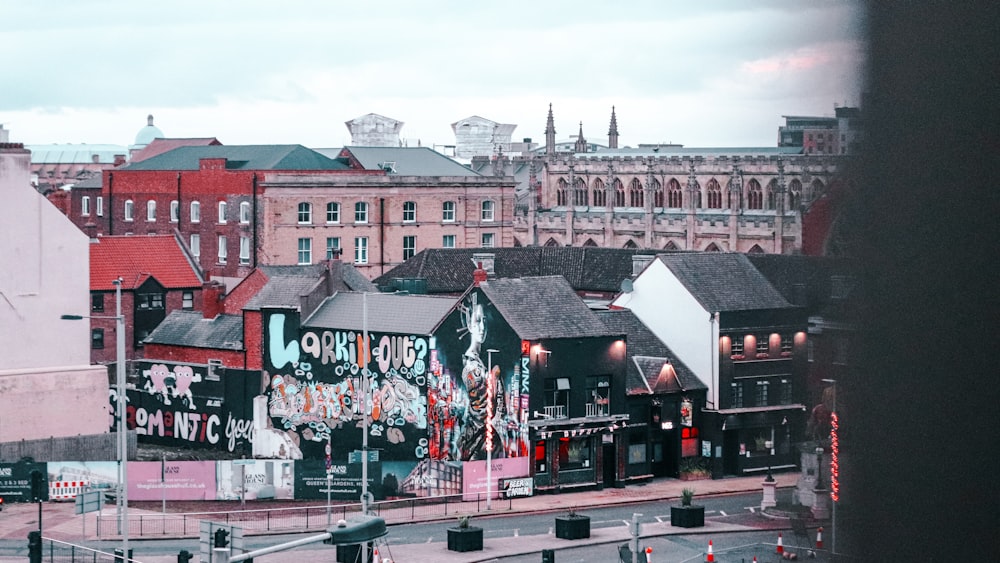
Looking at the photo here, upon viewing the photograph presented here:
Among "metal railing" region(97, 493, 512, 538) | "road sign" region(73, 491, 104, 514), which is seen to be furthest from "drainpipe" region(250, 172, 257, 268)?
"road sign" region(73, 491, 104, 514)

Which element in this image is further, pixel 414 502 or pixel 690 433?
pixel 690 433

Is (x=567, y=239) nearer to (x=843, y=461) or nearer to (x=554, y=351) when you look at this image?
(x=554, y=351)

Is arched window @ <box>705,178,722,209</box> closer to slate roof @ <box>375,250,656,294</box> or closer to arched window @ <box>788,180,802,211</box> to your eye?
slate roof @ <box>375,250,656,294</box>

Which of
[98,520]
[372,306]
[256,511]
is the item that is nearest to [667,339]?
[372,306]

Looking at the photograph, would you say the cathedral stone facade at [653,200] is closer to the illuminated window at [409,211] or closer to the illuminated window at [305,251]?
the illuminated window at [409,211]

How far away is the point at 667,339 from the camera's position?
51875mm

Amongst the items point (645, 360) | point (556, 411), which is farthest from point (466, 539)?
point (645, 360)

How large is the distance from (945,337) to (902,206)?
0.45 meters

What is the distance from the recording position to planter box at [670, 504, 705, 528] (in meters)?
39.5

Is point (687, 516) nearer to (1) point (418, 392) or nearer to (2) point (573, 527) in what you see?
(2) point (573, 527)

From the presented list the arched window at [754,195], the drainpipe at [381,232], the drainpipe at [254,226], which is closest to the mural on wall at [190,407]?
the drainpipe at [254,226]

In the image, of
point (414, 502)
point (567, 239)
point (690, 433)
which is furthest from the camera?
point (567, 239)

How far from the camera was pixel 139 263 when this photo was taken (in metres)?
66.9

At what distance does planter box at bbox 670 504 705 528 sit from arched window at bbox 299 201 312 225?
1715 inches
